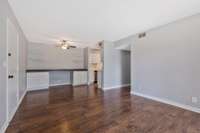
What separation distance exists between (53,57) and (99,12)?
4376 mm

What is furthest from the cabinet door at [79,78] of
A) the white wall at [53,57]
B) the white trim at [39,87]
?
the white trim at [39,87]

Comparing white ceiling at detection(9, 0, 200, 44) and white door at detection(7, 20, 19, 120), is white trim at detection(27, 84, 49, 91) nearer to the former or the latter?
white door at detection(7, 20, 19, 120)

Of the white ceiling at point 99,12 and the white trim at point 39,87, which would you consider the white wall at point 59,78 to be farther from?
the white ceiling at point 99,12

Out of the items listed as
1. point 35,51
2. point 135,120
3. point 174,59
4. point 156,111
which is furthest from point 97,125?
point 35,51

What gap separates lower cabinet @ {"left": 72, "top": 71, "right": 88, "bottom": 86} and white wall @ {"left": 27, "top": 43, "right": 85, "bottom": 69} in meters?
0.64

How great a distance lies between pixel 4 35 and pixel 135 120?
9.57 ft

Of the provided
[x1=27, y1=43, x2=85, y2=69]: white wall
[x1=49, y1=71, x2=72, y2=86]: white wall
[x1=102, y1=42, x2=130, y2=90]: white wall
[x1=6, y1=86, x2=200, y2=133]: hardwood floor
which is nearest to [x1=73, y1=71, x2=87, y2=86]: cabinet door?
[x1=49, y1=71, x2=72, y2=86]: white wall

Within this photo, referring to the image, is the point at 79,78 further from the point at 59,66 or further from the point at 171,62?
the point at 171,62

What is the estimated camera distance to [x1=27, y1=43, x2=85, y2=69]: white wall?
5.64 metres

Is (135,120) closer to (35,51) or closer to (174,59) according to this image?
(174,59)

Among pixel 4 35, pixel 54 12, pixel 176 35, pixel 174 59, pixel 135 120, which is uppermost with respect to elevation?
pixel 54 12

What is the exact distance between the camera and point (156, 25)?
348 cm

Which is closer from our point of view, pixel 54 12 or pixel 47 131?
pixel 47 131

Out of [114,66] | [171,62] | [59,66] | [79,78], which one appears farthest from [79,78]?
[171,62]
